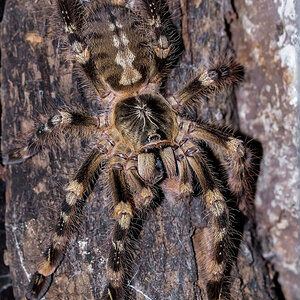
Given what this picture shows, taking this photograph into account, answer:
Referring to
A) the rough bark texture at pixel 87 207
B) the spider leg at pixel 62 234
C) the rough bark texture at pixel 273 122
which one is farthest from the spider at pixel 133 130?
the rough bark texture at pixel 273 122

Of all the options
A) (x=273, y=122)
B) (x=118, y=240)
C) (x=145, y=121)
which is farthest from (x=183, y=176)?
(x=273, y=122)

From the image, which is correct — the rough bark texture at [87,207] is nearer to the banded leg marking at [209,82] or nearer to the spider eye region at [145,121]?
the banded leg marking at [209,82]

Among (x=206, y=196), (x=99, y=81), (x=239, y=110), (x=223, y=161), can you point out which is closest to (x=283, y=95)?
(x=239, y=110)

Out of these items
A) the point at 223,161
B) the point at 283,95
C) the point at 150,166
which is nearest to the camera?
the point at 150,166

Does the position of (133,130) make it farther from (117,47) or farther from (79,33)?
(79,33)

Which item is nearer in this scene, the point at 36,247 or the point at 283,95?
the point at 36,247

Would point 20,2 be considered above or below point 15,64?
above

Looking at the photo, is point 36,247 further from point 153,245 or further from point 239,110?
point 239,110

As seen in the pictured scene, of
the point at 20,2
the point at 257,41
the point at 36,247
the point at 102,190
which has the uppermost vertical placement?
the point at 20,2
